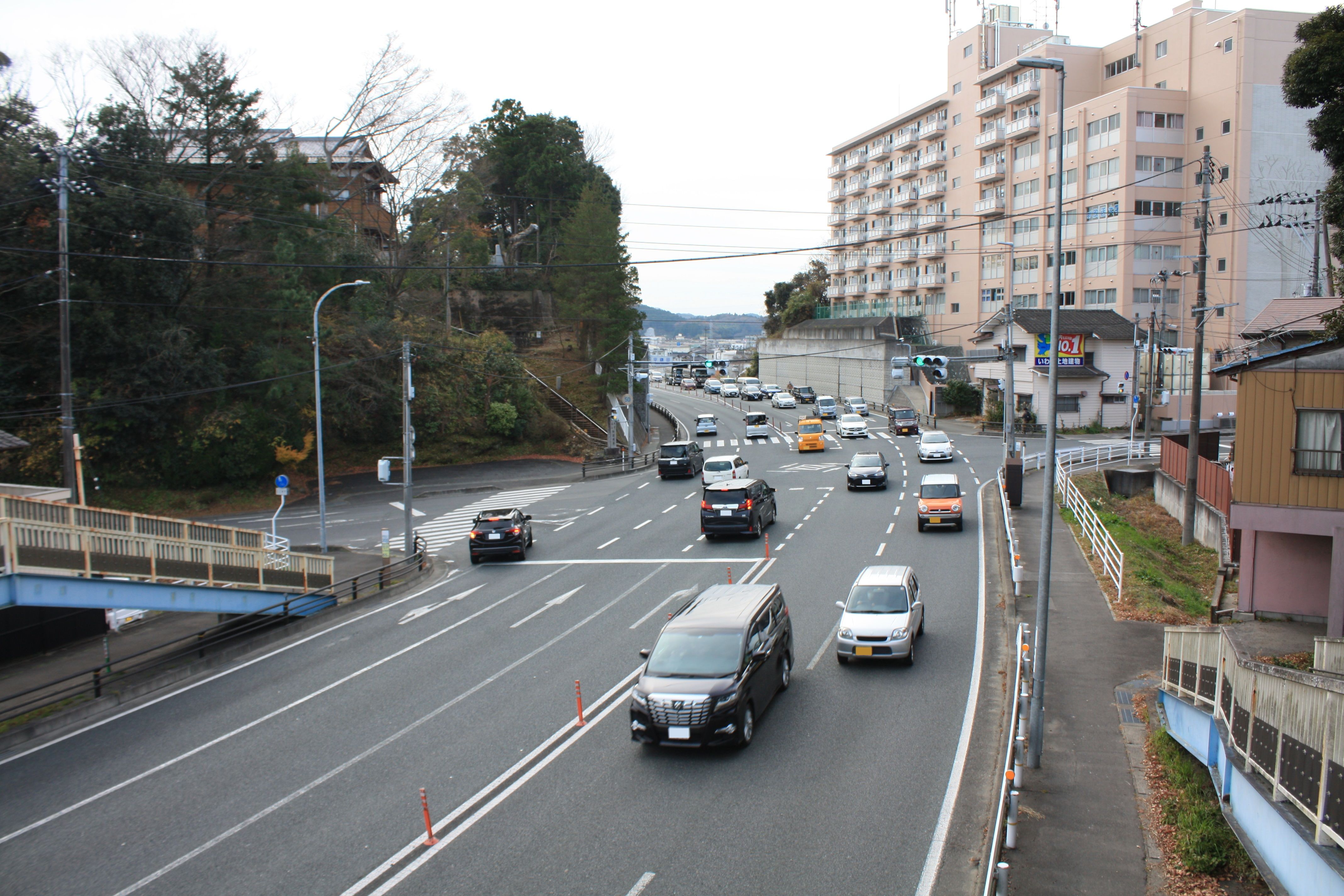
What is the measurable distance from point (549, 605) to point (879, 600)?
8.96 metres

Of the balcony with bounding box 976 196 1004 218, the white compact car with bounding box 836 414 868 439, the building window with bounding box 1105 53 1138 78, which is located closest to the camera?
the white compact car with bounding box 836 414 868 439

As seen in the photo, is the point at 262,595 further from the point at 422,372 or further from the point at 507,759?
the point at 422,372

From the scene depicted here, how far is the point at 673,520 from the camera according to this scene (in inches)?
1310

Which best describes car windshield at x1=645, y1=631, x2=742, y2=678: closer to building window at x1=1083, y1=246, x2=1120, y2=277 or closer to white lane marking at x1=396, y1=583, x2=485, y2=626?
white lane marking at x1=396, y1=583, x2=485, y2=626

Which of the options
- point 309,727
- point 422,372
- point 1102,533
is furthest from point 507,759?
point 422,372

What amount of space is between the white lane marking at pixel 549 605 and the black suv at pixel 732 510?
5.74 m

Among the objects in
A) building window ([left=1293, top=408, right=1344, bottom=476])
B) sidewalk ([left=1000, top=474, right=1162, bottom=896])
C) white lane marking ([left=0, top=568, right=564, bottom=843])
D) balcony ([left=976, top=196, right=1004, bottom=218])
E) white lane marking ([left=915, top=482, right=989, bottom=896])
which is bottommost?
white lane marking ([left=0, top=568, right=564, bottom=843])

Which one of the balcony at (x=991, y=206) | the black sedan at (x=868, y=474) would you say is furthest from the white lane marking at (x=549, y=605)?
the balcony at (x=991, y=206)

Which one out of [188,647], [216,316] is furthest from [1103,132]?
[188,647]

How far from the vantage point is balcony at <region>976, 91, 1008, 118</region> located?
71.8m

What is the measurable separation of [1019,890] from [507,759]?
7.06 metres

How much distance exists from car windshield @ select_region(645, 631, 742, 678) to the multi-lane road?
1155mm

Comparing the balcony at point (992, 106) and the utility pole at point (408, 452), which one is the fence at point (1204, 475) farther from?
the balcony at point (992, 106)

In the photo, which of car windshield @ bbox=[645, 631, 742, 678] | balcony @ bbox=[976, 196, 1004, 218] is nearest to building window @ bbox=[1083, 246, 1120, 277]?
balcony @ bbox=[976, 196, 1004, 218]
